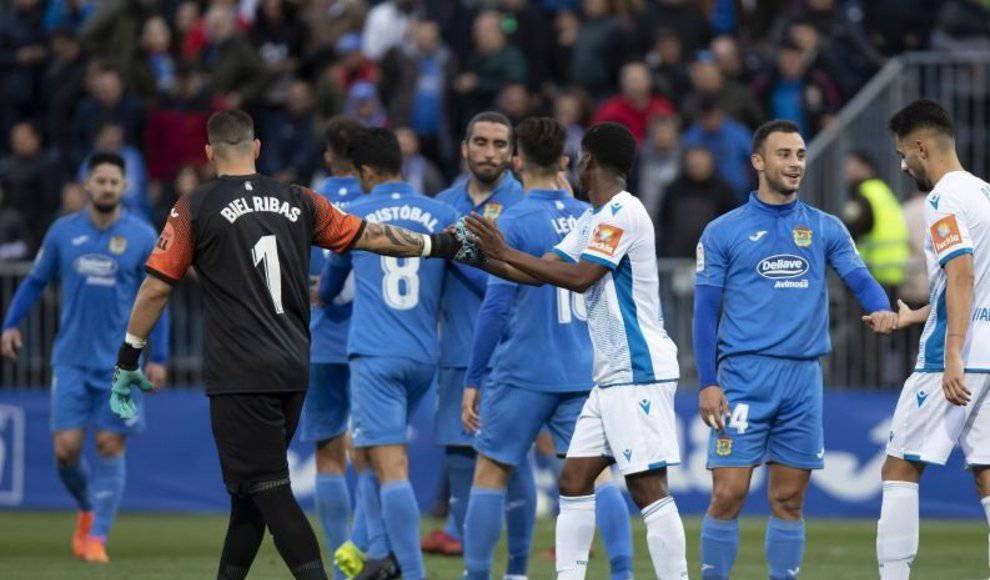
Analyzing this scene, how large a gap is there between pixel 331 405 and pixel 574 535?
2.83 m

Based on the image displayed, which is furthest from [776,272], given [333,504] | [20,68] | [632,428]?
[20,68]

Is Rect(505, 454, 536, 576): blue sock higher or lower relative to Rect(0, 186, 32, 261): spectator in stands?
lower

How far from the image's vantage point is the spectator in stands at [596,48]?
19641 mm

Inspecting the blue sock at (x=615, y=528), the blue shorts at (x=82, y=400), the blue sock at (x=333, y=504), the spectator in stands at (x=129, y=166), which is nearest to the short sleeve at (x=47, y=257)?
the blue shorts at (x=82, y=400)

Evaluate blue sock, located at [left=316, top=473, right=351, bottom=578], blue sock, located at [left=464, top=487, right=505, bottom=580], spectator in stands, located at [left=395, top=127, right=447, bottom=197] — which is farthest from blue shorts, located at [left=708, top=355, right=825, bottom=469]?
spectator in stands, located at [left=395, top=127, right=447, bottom=197]

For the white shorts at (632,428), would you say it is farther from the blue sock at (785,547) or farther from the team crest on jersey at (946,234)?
the team crest on jersey at (946,234)

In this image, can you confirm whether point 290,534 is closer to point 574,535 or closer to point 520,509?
point 574,535

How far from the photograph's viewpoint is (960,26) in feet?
64.4

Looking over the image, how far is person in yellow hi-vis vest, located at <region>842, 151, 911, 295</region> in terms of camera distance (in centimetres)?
1675

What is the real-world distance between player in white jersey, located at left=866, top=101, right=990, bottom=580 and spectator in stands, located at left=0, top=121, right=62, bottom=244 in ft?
38.7

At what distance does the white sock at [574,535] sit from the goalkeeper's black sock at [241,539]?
59.1 inches

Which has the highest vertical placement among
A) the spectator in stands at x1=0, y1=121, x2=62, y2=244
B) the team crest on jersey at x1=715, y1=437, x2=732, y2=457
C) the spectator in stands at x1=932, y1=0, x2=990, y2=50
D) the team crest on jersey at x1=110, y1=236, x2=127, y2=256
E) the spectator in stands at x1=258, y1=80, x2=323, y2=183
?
the spectator in stands at x1=932, y1=0, x2=990, y2=50

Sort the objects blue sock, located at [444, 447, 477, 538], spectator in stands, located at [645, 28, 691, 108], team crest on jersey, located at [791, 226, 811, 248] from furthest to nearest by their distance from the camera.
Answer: spectator in stands, located at [645, 28, 691, 108]
blue sock, located at [444, 447, 477, 538]
team crest on jersey, located at [791, 226, 811, 248]

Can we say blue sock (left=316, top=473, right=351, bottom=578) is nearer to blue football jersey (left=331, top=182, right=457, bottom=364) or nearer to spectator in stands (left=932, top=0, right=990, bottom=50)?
blue football jersey (left=331, top=182, right=457, bottom=364)
